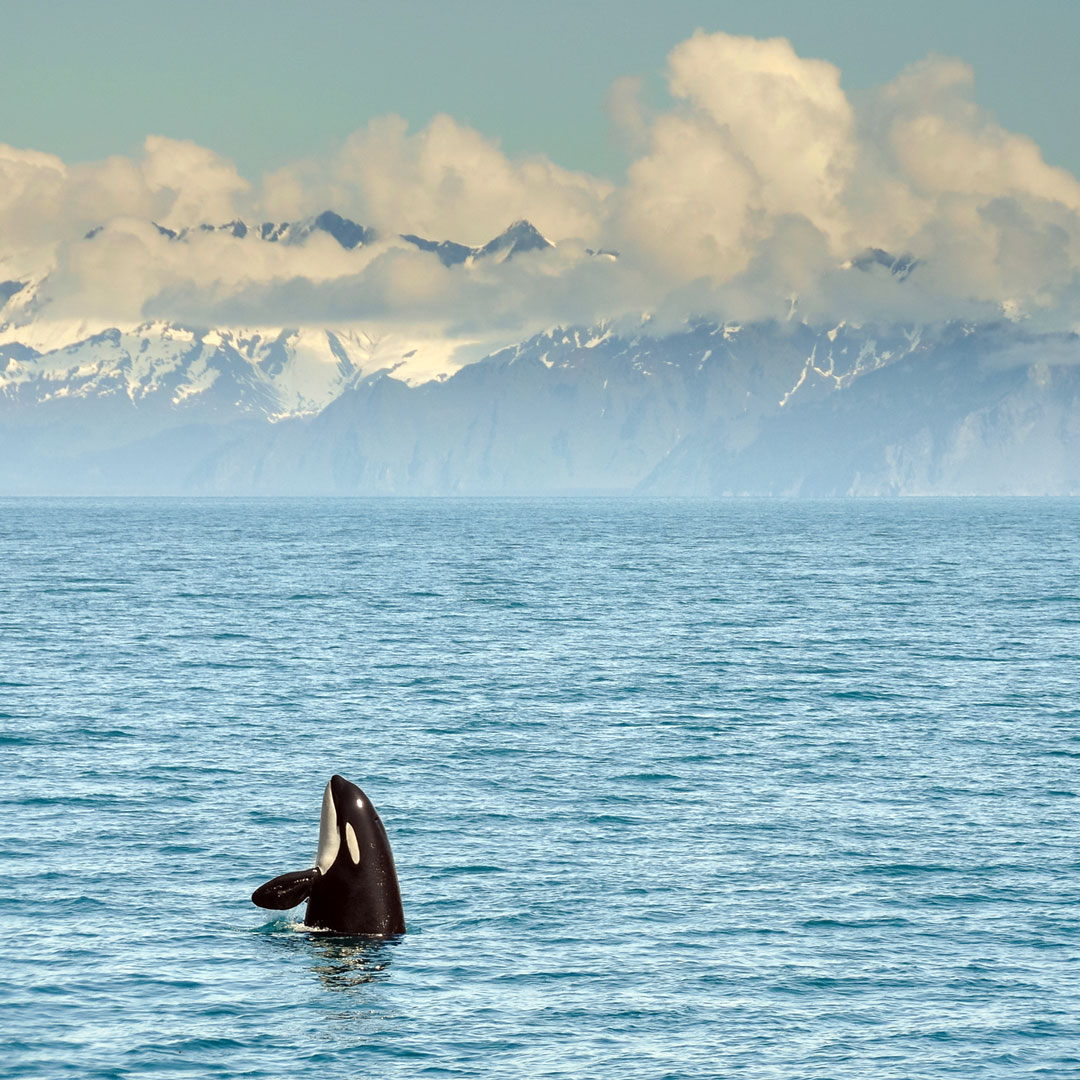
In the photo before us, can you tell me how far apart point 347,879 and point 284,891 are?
1508 mm

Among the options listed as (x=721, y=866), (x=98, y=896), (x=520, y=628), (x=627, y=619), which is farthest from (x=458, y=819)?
(x=627, y=619)

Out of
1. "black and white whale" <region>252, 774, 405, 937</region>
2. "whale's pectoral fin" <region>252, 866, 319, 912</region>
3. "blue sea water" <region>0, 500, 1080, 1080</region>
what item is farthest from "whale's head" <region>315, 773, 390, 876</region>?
"blue sea water" <region>0, 500, 1080, 1080</region>

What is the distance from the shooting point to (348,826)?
91.1 feet

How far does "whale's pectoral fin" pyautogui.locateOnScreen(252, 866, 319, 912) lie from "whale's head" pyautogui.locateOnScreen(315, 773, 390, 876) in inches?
26.8

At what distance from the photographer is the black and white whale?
27.7m

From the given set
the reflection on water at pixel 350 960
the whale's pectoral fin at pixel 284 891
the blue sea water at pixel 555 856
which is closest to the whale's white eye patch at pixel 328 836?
the whale's pectoral fin at pixel 284 891

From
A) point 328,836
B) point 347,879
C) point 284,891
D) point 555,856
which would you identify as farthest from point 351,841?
point 555,856

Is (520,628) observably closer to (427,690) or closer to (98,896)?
(427,690)

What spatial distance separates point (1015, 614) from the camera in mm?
100812

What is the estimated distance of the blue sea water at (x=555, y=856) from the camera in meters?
25.2

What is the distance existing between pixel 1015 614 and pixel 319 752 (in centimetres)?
6444

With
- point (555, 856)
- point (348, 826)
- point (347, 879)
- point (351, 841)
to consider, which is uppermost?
point (348, 826)

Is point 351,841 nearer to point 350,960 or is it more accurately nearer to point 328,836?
point 328,836

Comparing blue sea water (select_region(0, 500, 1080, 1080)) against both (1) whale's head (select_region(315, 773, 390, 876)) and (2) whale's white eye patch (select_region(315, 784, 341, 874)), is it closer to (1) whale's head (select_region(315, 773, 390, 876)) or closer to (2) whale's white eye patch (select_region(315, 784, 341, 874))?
(2) whale's white eye patch (select_region(315, 784, 341, 874))
